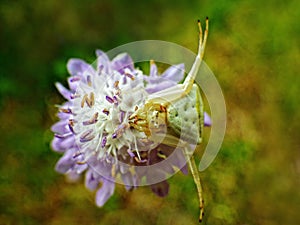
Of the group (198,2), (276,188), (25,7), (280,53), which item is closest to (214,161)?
(276,188)

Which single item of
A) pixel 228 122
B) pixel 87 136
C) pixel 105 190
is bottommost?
pixel 105 190

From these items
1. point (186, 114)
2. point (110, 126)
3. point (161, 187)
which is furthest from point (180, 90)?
point (161, 187)

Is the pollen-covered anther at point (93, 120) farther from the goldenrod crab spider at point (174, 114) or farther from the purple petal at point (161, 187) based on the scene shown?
the purple petal at point (161, 187)

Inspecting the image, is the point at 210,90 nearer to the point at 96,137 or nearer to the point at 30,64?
the point at 96,137

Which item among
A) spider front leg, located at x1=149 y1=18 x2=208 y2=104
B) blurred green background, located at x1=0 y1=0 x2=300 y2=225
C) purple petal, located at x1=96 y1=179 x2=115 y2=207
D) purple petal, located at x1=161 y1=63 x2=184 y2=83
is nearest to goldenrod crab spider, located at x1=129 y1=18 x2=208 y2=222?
spider front leg, located at x1=149 y1=18 x2=208 y2=104

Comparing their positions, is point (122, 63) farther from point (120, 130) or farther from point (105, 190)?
point (105, 190)

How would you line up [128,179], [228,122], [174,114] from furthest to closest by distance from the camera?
[228,122] → [128,179] → [174,114]
